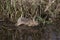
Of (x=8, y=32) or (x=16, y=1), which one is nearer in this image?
(x=8, y=32)

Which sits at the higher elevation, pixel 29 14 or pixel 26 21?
pixel 29 14

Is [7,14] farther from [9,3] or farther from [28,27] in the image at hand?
[28,27]

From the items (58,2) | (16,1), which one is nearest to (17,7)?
(16,1)

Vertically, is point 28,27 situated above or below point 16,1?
below

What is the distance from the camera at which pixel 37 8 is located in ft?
16.9

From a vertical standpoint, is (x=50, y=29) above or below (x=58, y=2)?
below

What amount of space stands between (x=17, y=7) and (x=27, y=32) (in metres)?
0.69

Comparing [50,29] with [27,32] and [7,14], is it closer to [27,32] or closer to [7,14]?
[27,32]

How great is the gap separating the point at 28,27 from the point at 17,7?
49 centimetres

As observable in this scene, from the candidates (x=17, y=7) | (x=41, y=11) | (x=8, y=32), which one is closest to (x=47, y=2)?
(x=41, y=11)

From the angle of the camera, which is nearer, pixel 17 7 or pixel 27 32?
pixel 27 32

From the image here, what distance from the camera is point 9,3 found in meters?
5.19

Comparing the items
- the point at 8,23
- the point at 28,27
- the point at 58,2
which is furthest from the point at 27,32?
the point at 58,2

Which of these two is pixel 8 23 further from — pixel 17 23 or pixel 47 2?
pixel 47 2
